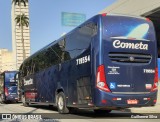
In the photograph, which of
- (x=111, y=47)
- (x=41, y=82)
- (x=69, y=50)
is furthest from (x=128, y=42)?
(x=41, y=82)

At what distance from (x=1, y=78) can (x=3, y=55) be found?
133 m

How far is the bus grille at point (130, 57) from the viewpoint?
47.8 feet

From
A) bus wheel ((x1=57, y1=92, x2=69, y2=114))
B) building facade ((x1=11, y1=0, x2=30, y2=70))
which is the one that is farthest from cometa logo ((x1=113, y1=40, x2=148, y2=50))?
A: building facade ((x1=11, y1=0, x2=30, y2=70))

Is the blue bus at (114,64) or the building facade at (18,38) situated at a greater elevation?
the building facade at (18,38)

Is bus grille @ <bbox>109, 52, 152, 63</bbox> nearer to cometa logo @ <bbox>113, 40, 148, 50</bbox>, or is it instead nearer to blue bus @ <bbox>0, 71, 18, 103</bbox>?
cometa logo @ <bbox>113, 40, 148, 50</bbox>

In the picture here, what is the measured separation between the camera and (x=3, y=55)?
169000 mm

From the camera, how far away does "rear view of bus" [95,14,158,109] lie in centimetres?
1427

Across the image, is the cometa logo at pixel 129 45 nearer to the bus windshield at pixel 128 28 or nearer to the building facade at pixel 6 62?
the bus windshield at pixel 128 28

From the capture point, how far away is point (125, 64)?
47.9ft

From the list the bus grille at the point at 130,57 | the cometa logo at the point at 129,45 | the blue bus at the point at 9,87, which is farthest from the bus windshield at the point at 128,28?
the blue bus at the point at 9,87

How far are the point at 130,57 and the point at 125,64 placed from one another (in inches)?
14.0

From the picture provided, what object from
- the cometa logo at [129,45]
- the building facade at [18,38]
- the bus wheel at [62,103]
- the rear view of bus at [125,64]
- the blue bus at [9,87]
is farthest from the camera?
the building facade at [18,38]

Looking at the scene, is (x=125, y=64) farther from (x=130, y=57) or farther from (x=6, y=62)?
(x=6, y=62)

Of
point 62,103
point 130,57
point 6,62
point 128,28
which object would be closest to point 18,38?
point 6,62
